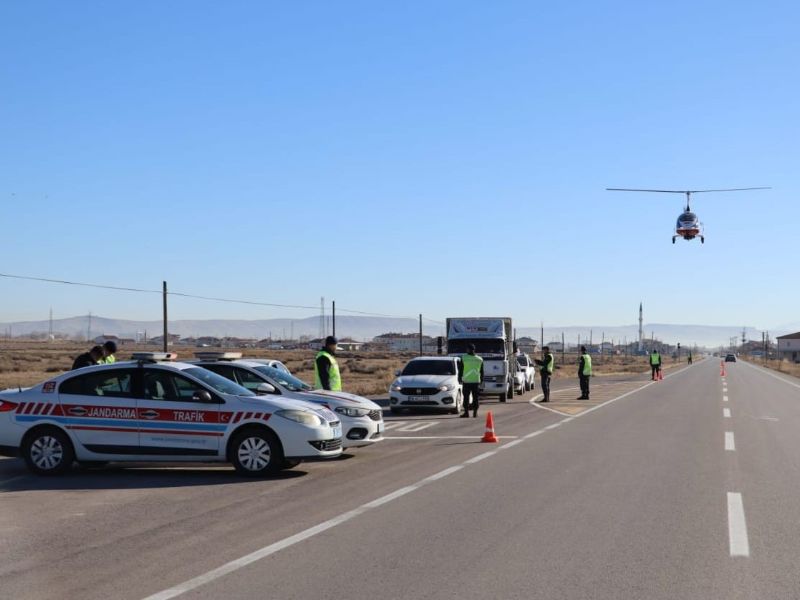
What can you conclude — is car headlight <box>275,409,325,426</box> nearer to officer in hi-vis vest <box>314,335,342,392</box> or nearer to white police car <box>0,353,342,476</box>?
white police car <box>0,353,342,476</box>

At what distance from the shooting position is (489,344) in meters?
32.8

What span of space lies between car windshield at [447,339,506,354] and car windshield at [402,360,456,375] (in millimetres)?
5193

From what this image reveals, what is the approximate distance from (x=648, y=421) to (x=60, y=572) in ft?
57.8

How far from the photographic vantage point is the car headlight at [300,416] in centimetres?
1294

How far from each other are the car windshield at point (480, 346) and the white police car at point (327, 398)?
54.0 feet

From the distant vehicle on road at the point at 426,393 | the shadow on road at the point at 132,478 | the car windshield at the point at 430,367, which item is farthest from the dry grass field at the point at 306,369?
the shadow on road at the point at 132,478

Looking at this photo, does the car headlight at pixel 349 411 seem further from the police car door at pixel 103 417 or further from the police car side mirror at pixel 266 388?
the police car door at pixel 103 417

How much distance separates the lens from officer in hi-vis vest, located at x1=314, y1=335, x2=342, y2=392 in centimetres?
1672

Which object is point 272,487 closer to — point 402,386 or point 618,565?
point 618,565

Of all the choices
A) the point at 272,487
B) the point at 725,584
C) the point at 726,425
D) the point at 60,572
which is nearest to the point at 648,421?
the point at 726,425

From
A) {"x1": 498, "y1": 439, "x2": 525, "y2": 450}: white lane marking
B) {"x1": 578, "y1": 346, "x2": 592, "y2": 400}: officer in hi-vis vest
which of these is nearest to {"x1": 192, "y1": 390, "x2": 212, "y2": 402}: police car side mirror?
{"x1": 498, "y1": 439, "x2": 525, "y2": 450}: white lane marking

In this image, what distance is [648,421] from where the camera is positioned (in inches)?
899

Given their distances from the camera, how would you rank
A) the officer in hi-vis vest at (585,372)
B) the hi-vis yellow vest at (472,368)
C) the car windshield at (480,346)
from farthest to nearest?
the car windshield at (480,346)
the officer in hi-vis vest at (585,372)
the hi-vis yellow vest at (472,368)

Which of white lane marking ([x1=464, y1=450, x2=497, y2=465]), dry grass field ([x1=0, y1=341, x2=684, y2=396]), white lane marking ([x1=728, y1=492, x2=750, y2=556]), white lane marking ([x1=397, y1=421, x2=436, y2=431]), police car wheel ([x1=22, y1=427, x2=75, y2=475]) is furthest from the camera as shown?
dry grass field ([x1=0, y1=341, x2=684, y2=396])
